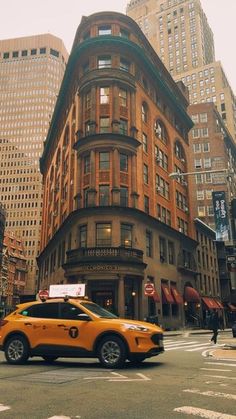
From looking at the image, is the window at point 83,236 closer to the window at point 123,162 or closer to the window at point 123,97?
the window at point 123,162

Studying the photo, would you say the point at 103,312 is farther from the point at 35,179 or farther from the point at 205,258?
the point at 35,179

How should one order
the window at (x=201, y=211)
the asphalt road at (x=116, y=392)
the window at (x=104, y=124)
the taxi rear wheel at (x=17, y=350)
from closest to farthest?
the asphalt road at (x=116, y=392), the taxi rear wheel at (x=17, y=350), the window at (x=104, y=124), the window at (x=201, y=211)

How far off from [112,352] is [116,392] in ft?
9.40

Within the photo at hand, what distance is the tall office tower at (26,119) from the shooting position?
154m

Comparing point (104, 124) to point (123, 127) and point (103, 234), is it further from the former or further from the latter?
point (103, 234)

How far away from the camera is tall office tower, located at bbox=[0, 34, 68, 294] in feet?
505

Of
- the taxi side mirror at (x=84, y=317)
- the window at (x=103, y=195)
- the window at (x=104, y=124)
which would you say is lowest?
the taxi side mirror at (x=84, y=317)

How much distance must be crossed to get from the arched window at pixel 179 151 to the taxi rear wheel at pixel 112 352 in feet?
142

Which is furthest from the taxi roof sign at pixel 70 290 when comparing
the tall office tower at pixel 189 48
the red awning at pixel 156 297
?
the tall office tower at pixel 189 48

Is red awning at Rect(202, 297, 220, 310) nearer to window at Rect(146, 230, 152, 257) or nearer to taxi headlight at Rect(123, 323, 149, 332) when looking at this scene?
window at Rect(146, 230, 152, 257)

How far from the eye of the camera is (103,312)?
1068cm

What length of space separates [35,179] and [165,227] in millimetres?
126313

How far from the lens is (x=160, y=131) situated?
1821 inches

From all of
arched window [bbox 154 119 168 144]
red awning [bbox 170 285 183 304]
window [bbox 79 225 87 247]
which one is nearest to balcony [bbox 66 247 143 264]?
window [bbox 79 225 87 247]
